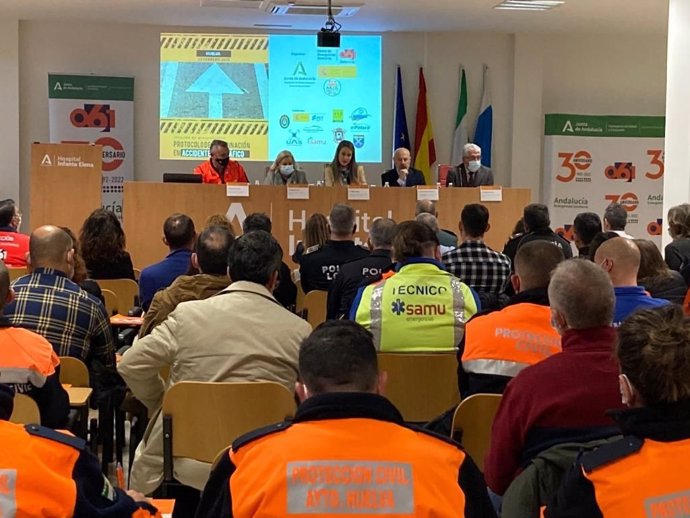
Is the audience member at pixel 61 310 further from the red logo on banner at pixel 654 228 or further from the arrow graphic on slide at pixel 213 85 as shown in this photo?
the red logo on banner at pixel 654 228

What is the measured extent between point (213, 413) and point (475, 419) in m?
0.83

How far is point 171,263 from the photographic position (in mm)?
5809

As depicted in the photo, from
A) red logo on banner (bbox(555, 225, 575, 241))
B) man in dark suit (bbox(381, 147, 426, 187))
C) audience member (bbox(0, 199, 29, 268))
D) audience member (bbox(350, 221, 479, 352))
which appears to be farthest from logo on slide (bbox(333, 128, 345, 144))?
audience member (bbox(350, 221, 479, 352))

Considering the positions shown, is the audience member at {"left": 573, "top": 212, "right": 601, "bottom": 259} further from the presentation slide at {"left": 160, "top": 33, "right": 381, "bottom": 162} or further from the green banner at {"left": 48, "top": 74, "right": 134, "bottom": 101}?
the green banner at {"left": 48, "top": 74, "right": 134, "bottom": 101}

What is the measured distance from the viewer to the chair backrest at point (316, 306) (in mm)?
6020

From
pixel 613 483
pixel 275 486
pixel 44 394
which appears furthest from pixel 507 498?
pixel 44 394

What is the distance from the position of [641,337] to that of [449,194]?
24.3ft

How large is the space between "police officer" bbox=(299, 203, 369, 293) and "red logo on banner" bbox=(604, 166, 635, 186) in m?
7.47

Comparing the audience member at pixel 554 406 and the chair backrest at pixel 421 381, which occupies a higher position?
the audience member at pixel 554 406

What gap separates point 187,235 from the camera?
19.5 ft

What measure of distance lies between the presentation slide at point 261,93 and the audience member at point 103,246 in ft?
19.6

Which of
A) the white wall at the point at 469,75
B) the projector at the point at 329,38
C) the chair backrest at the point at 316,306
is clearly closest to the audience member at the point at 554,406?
the chair backrest at the point at 316,306

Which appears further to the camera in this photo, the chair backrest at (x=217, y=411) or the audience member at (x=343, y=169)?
the audience member at (x=343, y=169)

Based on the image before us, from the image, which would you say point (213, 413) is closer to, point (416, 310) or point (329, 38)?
point (416, 310)
